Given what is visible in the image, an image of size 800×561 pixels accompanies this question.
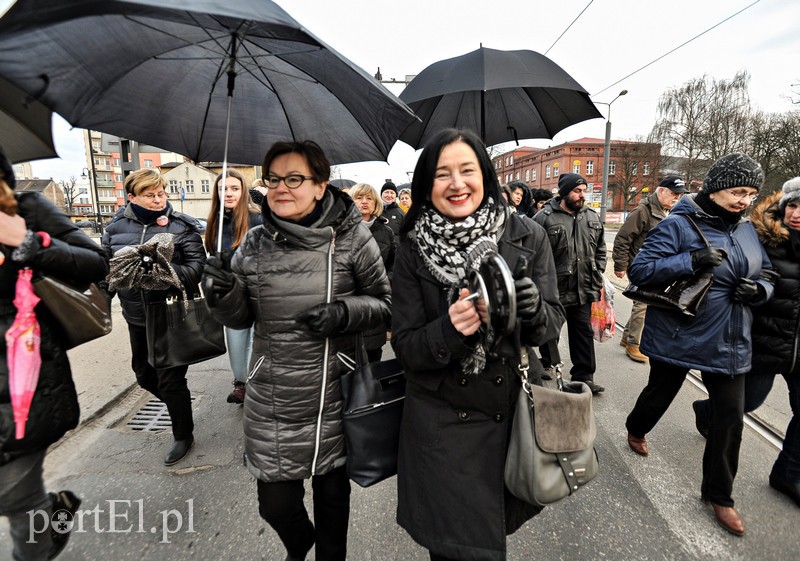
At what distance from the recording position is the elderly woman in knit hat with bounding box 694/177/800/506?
8.43 feet

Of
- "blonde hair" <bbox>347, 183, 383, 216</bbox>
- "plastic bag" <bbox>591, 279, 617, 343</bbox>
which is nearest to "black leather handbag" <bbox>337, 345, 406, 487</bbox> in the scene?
"blonde hair" <bbox>347, 183, 383, 216</bbox>

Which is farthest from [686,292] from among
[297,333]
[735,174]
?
[297,333]

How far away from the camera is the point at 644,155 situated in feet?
133

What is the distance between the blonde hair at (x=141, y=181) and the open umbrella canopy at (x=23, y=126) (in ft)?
3.36

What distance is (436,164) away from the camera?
5.23ft

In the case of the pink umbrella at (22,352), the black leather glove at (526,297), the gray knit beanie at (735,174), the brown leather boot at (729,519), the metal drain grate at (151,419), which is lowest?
the metal drain grate at (151,419)

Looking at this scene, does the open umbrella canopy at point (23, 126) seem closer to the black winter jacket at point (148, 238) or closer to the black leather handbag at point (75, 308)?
the black leather handbag at point (75, 308)

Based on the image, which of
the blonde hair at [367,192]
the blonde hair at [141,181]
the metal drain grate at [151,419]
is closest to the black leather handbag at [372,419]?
the blonde hair at [141,181]

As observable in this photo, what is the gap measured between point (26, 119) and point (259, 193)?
3385 mm

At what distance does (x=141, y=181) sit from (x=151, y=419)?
221cm

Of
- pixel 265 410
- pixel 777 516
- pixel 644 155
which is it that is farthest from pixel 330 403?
pixel 644 155

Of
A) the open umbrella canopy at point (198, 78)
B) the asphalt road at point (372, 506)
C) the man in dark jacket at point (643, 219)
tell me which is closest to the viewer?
the open umbrella canopy at point (198, 78)

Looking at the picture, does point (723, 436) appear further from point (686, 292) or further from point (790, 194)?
point (790, 194)

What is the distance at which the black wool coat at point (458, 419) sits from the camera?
1.53 m
